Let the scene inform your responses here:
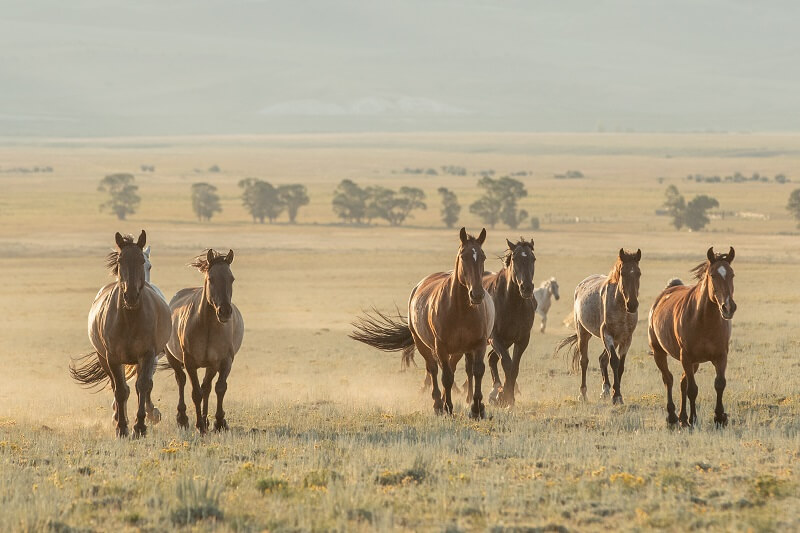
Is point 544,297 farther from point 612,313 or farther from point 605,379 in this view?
point 612,313

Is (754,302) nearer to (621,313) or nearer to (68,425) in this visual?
(621,313)

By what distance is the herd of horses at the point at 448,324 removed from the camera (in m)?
13.0

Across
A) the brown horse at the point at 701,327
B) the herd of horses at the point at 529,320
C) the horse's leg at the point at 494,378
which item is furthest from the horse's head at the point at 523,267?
the brown horse at the point at 701,327

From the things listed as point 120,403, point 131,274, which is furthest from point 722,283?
point 120,403

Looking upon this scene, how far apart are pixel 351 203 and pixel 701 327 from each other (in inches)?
2990

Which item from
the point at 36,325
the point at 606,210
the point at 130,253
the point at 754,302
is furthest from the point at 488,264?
the point at 606,210

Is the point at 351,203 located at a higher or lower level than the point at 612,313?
higher

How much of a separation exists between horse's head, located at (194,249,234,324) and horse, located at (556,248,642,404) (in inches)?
190

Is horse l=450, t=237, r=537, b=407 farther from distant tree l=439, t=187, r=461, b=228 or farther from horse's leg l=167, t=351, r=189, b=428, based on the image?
distant tree l=439, t=187, r=461, b=228

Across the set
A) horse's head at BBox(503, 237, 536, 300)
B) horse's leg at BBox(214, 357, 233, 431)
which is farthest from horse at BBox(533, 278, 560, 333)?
horse's leg at BBox(214, 357, 233, 431)

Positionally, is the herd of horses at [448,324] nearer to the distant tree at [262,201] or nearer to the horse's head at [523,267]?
the horse's head at [523,267]

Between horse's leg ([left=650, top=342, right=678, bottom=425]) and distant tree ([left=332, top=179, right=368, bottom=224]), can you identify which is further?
distant tree ([left=332, top=179, right=368, bottom=224])

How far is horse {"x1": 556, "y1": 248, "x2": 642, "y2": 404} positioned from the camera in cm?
1488

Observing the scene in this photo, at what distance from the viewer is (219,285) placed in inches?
508
